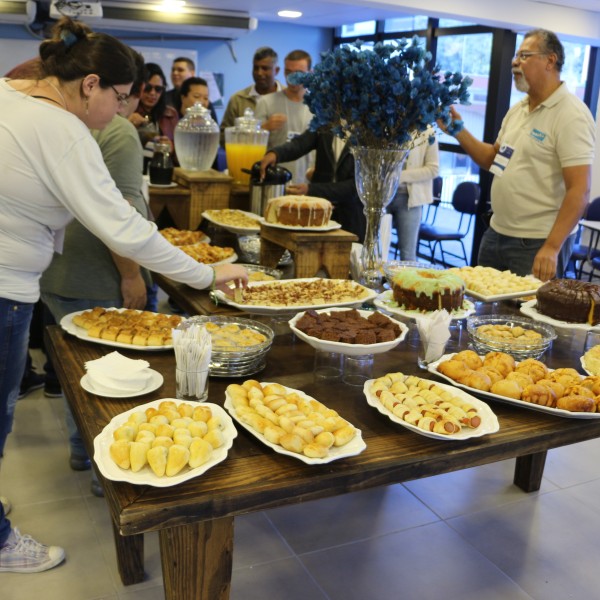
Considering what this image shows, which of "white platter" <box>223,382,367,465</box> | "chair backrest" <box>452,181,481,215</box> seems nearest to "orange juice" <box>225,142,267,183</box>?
"white platter" <box>223,382,367,465</box>

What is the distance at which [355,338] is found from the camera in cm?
164

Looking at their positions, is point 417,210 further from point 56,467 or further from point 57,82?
point 57,82

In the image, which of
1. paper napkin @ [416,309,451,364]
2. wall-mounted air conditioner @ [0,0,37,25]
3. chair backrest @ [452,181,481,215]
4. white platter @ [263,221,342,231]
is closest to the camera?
paper napkin @ [416,309,451,364]

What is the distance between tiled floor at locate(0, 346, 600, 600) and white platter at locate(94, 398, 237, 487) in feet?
2.89

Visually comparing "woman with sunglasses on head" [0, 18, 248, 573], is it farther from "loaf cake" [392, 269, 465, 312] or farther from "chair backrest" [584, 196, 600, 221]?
"chair backrest" [584, 196, 600, 221]

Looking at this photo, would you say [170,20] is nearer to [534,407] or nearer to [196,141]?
[196,141]

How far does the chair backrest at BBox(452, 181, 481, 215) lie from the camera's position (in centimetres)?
639

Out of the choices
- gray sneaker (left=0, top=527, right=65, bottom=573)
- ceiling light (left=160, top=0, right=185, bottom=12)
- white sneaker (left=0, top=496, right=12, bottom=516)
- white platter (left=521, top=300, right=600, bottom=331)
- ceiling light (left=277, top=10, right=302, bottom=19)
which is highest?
ceiling light (left=277, top=10, right=302, bottom=19)

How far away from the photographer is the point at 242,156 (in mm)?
3174

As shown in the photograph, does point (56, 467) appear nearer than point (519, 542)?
No

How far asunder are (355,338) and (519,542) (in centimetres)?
115

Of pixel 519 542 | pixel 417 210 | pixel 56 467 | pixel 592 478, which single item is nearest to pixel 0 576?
pixel 56 467

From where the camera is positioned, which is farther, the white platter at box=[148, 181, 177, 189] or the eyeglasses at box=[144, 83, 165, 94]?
the eyeglasses at box=[144, 83, 165, 94]

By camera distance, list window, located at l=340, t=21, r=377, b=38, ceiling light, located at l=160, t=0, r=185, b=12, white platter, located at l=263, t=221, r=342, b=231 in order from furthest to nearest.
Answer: window, located at l=340, t=21, r=377, b=38
ceiling light, located at l=160, t=0, r=185, b=12
white platter, located at l=263, t=221, r=342, b=231
